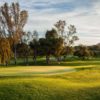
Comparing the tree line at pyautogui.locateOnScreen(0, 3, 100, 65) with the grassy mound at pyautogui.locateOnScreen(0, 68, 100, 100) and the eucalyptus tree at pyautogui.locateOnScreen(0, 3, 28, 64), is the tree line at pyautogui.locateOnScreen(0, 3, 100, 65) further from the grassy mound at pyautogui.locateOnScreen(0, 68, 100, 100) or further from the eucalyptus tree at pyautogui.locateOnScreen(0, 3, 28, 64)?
the grassy mound at pyautogui.locateOnScreen(0, 68, 100, 100)

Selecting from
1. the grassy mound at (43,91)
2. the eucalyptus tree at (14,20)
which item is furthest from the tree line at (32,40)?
the grassy mound at (43,91)

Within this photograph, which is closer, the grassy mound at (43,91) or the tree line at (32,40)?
the grassy mound at (43,91)

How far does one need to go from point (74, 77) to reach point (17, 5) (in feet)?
203

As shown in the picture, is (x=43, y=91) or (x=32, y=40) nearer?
(x=43, y=91)

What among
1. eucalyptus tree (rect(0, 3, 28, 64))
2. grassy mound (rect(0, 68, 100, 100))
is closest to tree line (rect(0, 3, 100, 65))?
eucalyptus tree (rect(0, 3, 28, 64))

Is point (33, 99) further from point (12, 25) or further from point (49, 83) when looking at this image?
point (12, 25)

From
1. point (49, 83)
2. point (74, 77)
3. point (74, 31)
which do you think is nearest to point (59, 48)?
point (74, 31)

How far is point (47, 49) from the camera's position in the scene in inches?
4055

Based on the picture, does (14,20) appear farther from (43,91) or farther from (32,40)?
(43,91)

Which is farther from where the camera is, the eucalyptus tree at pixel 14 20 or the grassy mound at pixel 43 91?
the eucalyptus tree at pixel 14 20

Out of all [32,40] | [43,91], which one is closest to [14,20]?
[32,40]

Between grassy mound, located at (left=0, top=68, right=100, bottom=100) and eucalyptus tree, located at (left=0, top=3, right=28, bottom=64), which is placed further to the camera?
eucalyptus tree, located at (left=0, top=3, right=28, bottom=64)

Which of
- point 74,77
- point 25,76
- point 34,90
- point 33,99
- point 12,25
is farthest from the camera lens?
point 12,25

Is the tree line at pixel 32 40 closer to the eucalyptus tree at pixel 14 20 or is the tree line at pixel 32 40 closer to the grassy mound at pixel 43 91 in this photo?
the eucalyptus tree at pixel 14 20
